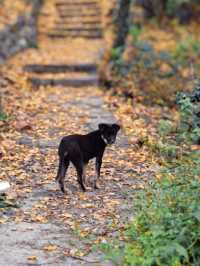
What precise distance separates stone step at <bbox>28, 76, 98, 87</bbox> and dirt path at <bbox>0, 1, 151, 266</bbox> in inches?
0.8

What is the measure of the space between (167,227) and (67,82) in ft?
32.7

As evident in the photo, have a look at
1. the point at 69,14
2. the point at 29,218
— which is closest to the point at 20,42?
the point at 69,14

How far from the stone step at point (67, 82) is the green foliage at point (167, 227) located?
9.01m

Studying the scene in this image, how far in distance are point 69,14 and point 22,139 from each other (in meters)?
10.2

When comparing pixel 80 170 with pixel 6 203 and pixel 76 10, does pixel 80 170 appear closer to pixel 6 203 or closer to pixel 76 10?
pixel 6 203

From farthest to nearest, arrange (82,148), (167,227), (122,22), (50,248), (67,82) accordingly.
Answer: (122,22) → (67,82) → (82,148) → (50,248) → (167,227)

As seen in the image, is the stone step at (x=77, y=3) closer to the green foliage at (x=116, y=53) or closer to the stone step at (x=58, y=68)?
the green foliage at (x=116, y=53)

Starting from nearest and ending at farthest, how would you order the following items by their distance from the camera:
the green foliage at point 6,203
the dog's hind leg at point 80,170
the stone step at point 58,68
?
1. the green foliage at point 6,203
2. the dog's hind leg at point 80,170
3. the stone step at point 58,68

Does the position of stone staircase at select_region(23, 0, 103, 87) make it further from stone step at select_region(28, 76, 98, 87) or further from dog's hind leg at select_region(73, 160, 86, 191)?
dog's hind leg at select_region(73, 160, 86, 191)

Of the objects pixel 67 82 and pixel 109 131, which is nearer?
pixel 109 131

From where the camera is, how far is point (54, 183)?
8977 mm

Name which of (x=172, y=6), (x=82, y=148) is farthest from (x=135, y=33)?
(x=82, y=148)

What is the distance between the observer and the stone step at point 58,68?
1647 cm

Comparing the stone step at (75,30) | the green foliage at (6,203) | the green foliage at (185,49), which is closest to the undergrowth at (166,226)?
the green foliage at (6,203)
